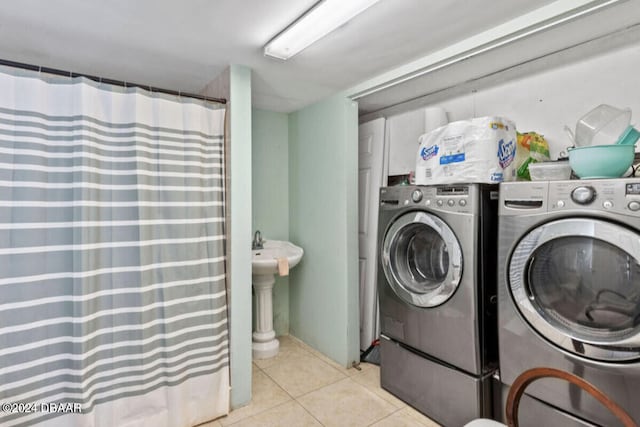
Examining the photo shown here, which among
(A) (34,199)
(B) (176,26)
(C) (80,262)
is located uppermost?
(B) (176,26)

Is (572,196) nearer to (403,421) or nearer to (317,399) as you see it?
(403,421)

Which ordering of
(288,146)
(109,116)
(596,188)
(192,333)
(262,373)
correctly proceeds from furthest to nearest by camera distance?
(288,146) → (262,373) → (192,333) → (109,116) → (596,188)

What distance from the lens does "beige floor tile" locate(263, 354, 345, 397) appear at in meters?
2.30

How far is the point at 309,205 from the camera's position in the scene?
2.90 m

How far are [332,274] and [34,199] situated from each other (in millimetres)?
1881

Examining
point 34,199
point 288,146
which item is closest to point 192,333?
point 34,199

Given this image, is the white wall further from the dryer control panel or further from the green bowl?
the dryer control panel

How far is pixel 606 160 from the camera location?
4.45 ft

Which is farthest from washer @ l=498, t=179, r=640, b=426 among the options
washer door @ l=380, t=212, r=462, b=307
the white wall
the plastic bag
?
the white wall

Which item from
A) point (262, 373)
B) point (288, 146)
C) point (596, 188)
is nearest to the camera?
point (596, 188)

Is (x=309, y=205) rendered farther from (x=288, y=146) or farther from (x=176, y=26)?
(x=176, y=26)

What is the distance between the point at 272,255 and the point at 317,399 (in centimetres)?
107

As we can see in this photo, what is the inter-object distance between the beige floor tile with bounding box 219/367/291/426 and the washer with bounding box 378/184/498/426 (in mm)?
713

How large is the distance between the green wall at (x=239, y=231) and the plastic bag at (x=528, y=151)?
1.58 m
